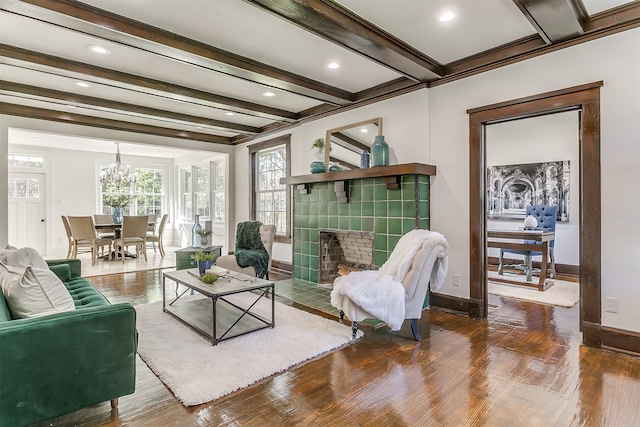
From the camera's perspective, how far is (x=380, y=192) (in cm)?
414

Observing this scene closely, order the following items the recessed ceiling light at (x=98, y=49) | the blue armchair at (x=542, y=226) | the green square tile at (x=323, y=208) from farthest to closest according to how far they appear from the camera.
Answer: the blue armchair at (x=542, y=226), the green square tile at (x=323, y=208), the recessed ceiling light at (x=98, y=49)

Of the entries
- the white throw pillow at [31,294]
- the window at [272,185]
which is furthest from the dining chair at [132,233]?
the white throw pillow at [31,294]

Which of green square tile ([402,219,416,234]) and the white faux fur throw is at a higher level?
green square tile ([402,219,416,234])

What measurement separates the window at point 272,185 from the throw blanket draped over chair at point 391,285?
311 centimetres

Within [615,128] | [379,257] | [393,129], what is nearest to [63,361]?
[379,257]

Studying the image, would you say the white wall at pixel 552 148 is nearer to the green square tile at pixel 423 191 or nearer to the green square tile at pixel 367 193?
the green square tile at pixel 423 191

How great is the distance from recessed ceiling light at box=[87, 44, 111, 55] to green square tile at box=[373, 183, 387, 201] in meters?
3.13

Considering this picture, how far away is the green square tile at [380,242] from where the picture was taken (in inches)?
161

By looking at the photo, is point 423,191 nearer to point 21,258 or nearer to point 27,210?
point 21,258

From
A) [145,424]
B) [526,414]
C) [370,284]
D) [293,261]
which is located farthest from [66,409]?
[293,261]

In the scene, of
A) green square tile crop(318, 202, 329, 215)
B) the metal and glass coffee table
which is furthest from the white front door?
green square tile crop(318, 202, 329, 215)

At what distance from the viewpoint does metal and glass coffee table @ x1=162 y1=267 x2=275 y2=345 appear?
9.61 feet

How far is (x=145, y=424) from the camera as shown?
183 cm

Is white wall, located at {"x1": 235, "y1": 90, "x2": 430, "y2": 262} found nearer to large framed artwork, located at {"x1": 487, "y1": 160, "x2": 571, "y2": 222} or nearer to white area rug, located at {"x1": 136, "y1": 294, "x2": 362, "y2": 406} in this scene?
white area rug, located at {"x1": 136, "y1": 294, "x2": 362, "y2": 406}
